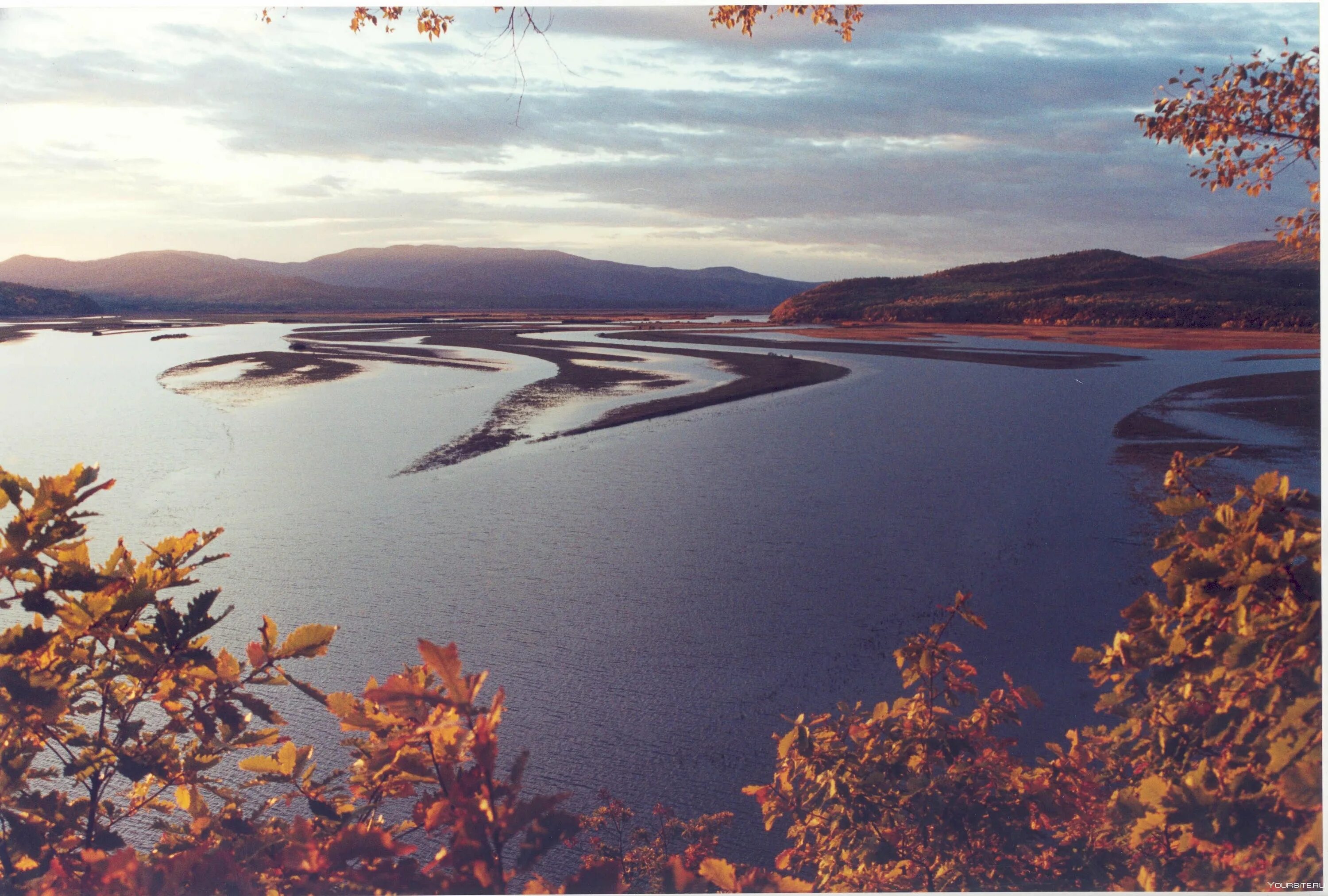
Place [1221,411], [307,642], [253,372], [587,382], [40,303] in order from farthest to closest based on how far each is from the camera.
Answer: [40,303]
[253,372]
[587,382]
[1221,411]
[307,642]

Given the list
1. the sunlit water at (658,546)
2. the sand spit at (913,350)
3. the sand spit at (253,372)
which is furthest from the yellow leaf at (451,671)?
the sand spit at (913,350)

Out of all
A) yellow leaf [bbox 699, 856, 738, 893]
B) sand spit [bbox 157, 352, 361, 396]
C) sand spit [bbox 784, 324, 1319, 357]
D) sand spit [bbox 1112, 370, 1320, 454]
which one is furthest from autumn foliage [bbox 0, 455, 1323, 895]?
sand spit [bbox 157, 352, 361, 396]

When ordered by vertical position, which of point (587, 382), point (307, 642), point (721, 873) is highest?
point (587, 382)

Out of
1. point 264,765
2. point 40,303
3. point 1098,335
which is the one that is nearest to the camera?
point 264,765

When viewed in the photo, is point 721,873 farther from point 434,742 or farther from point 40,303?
point 40,303

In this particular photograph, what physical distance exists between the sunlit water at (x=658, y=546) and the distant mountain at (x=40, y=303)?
45788 mm

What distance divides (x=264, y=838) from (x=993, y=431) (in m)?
15.1

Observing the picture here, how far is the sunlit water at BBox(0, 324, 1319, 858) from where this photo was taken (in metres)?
5.76

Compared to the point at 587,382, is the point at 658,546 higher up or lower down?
Result: lower down

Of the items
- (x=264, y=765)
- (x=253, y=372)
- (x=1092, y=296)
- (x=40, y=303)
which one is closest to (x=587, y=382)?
(x=253, y=372)


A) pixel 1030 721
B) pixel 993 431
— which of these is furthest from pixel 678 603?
pixel 993 431

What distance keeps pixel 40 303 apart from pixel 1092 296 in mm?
67055

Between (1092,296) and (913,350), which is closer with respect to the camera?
(913,350)

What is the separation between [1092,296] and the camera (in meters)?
37.2
